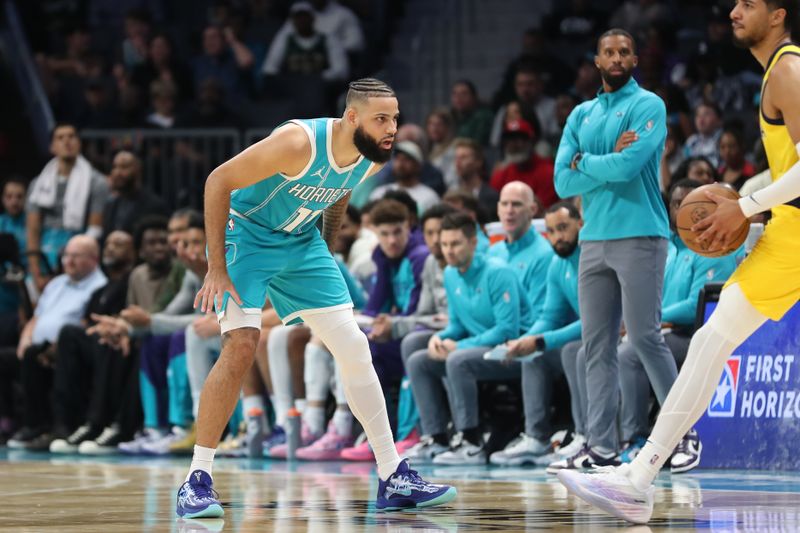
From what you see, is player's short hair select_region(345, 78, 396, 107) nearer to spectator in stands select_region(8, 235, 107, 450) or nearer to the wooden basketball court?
the wooden basketball court

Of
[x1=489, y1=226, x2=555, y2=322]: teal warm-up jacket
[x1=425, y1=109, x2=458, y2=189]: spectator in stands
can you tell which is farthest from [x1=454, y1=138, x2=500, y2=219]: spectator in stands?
[x1=489, y1=226, x2=555, y2=322]: teal warm-up jacket

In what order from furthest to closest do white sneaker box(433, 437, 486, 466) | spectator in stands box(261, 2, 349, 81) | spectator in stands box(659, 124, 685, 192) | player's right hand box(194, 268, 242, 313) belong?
spectator in stands box(261, 2, 349, 81), spectator in stands box(659, 124, 685, 192), white sneaker box(433, 437, 486, 466), player's right hand box(194, 268, 242, 313)

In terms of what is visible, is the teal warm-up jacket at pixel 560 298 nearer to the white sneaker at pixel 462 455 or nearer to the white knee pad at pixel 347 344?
the white sneaker at pixel 462 455

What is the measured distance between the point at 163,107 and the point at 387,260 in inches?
221

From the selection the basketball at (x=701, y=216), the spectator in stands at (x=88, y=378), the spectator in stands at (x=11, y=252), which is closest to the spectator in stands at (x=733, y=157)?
the basketball at (x=701, y=216)

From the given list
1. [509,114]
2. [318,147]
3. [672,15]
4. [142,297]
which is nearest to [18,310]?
[142,297]

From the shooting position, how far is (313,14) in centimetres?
1523

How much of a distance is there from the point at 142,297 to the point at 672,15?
5719 mm

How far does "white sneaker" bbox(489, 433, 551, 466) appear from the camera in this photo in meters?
8.84

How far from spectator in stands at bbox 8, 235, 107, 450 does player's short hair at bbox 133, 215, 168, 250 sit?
36cm

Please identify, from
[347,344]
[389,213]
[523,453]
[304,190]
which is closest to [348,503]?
[347,344]

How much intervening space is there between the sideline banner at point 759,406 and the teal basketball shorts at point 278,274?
2469 millimetres

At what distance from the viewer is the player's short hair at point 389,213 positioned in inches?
388

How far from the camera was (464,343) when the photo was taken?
9.22 metres
